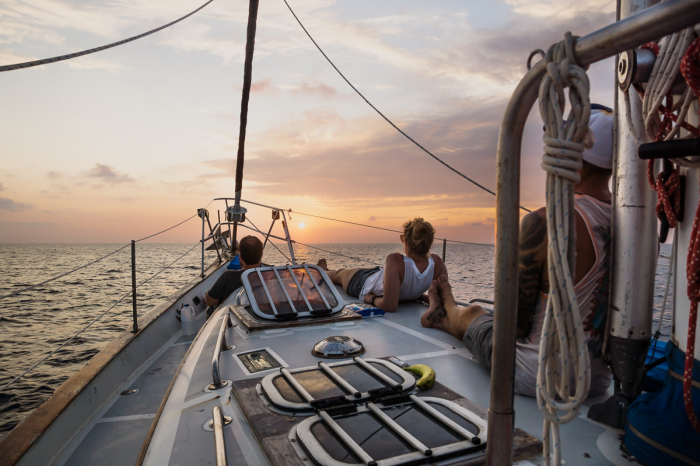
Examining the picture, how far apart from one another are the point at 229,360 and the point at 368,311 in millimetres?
1490

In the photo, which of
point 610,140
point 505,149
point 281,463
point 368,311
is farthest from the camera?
point 368,311

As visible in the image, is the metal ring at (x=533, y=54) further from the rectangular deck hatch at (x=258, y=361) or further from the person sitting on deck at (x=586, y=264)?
the rectangular deck hatch at (x=258, y=361)

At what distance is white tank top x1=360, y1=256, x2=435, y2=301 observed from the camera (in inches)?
154

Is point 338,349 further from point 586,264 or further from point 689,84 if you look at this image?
point 689,84

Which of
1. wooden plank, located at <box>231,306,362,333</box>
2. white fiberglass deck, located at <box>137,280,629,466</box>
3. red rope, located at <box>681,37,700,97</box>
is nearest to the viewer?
red rope, located at <box>681,37,700,97</box>

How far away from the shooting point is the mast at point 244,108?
303 inches

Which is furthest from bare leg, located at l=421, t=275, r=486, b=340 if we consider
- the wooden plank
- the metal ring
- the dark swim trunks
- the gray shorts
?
the metal ring

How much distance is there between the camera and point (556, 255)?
819 mm

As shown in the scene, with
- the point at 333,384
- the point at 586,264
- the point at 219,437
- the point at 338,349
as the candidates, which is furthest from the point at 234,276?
the point at 586,264

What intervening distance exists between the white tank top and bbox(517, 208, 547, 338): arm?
2011mm

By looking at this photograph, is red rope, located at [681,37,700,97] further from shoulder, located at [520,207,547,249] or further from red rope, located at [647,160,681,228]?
shoulder, located at [520,207,547,249]

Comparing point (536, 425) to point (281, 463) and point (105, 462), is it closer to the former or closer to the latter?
point (281, 463)

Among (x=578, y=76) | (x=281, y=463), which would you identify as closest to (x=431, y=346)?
(x=281, y=463)

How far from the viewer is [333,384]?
1.81 meters
